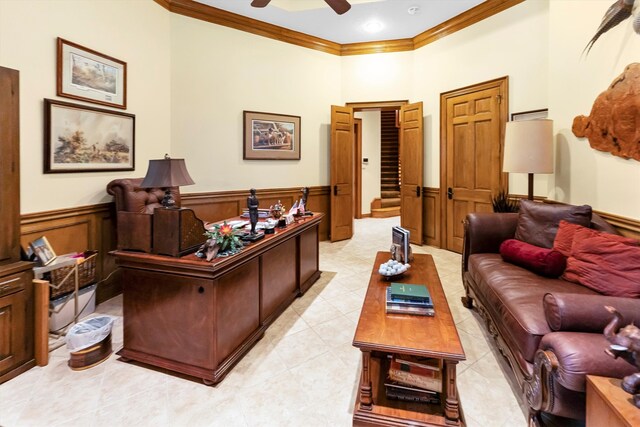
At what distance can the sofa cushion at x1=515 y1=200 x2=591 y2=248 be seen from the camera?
2.46 metres

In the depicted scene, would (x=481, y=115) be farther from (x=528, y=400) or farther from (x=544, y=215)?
(x=528, y=400)

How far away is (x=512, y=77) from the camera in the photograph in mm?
4172

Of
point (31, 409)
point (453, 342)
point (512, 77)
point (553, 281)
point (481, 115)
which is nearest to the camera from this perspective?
point (453, 342)

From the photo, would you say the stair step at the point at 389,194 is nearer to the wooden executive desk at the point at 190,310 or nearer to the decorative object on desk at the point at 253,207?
the decorative object on desk at the point at 253,207

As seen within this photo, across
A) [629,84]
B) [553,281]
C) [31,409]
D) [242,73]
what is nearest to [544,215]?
[553,281]

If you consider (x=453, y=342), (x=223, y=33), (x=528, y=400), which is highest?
(x=223, y=33)

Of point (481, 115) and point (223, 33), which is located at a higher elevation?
point (223, 33)

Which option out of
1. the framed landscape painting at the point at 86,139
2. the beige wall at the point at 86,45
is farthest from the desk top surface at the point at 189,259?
the framed landscape painting at the point at 86,139

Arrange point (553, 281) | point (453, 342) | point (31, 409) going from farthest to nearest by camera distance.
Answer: point (553, 281) < point (31, 409) < point (453, 342)

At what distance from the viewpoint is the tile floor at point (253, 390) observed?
5.50 ft

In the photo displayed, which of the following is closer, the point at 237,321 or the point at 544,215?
the point at 237,321

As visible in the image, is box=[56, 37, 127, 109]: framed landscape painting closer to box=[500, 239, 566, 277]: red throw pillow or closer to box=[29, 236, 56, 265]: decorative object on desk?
box=[29, 236, 56, 265]: decorative object on desk

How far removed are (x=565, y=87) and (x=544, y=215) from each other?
144 centimetres

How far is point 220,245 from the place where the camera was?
1.99 meters
